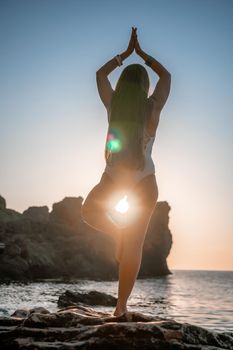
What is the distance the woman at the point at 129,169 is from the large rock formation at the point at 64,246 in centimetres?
6819

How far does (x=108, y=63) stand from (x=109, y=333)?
3037 millimetres

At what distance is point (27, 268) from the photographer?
245 ft

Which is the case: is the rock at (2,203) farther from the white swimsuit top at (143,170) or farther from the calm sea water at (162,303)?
the white swimsuit top at (143,170)

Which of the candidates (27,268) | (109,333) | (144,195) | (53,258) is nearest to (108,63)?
(144,195)

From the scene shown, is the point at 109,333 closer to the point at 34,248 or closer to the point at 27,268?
the point at 27,268

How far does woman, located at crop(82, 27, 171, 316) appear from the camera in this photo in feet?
13.2

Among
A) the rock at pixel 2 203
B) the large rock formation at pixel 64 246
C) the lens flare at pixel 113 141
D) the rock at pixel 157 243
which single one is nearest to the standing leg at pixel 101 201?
the lens flare at pixel 113 141

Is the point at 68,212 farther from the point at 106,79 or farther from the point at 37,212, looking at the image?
the point at 106,79

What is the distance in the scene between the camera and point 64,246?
100625 mm

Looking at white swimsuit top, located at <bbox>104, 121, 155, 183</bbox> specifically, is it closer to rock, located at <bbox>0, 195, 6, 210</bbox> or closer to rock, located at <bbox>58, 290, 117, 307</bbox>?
rock, located at <bbox>58, 290, 117, 307</bbox>

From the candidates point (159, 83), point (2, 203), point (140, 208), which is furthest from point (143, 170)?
point (2, 203)

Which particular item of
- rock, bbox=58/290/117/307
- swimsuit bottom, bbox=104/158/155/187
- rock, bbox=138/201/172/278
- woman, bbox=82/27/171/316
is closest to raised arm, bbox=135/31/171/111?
woman, bbox=82/27/171/316

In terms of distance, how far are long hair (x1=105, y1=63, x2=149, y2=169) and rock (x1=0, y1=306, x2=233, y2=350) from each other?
62.2 inches

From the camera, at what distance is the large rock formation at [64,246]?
76.6 meters
